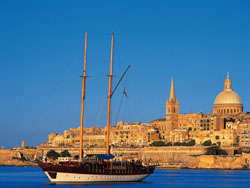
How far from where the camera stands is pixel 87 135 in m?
135

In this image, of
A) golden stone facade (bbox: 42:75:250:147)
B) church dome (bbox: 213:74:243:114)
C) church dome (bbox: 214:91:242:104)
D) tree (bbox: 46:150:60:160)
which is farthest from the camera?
church dome (bbox: 214:91:242:104)

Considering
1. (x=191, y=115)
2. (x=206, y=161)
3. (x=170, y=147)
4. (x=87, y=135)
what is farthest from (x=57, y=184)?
(x=87, y=135)

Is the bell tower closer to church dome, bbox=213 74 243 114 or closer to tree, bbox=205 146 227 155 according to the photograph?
church dome, bbox=213 74 243 114

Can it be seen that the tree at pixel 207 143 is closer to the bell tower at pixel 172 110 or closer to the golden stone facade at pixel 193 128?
the golden stone facade at pixel 193 128

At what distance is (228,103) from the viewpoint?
4815 inches

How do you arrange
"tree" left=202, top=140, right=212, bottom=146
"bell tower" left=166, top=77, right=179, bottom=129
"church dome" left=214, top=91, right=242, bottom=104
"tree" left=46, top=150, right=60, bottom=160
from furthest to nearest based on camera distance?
"bell tower" left=166, top=77, right=179, bottom=129
"church dome" left=214, top=91, right=242, bottom=104
"tree" left=46, top=150, right=60, bottom=160
"tree" left=202, top=140, right=212, bottom=146

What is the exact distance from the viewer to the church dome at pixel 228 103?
122312 mm

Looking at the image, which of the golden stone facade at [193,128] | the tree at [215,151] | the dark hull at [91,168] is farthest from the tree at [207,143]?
the dark hull at [91,168]

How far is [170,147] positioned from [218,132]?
27.5 feet

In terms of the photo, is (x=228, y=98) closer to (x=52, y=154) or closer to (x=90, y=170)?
(x=52, y=154)

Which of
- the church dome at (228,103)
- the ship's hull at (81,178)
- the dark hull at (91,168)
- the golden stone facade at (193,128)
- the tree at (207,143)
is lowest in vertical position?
the ship's hull at (81,178)

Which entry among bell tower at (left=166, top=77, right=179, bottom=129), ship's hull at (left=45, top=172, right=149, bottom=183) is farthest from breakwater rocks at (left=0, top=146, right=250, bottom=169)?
ship's hull at (left=45, top=172, right=149, bottom=183)

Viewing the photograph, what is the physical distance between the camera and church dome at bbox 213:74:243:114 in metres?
122

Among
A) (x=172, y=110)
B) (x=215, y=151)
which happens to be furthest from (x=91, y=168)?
(x=172, y=110)
